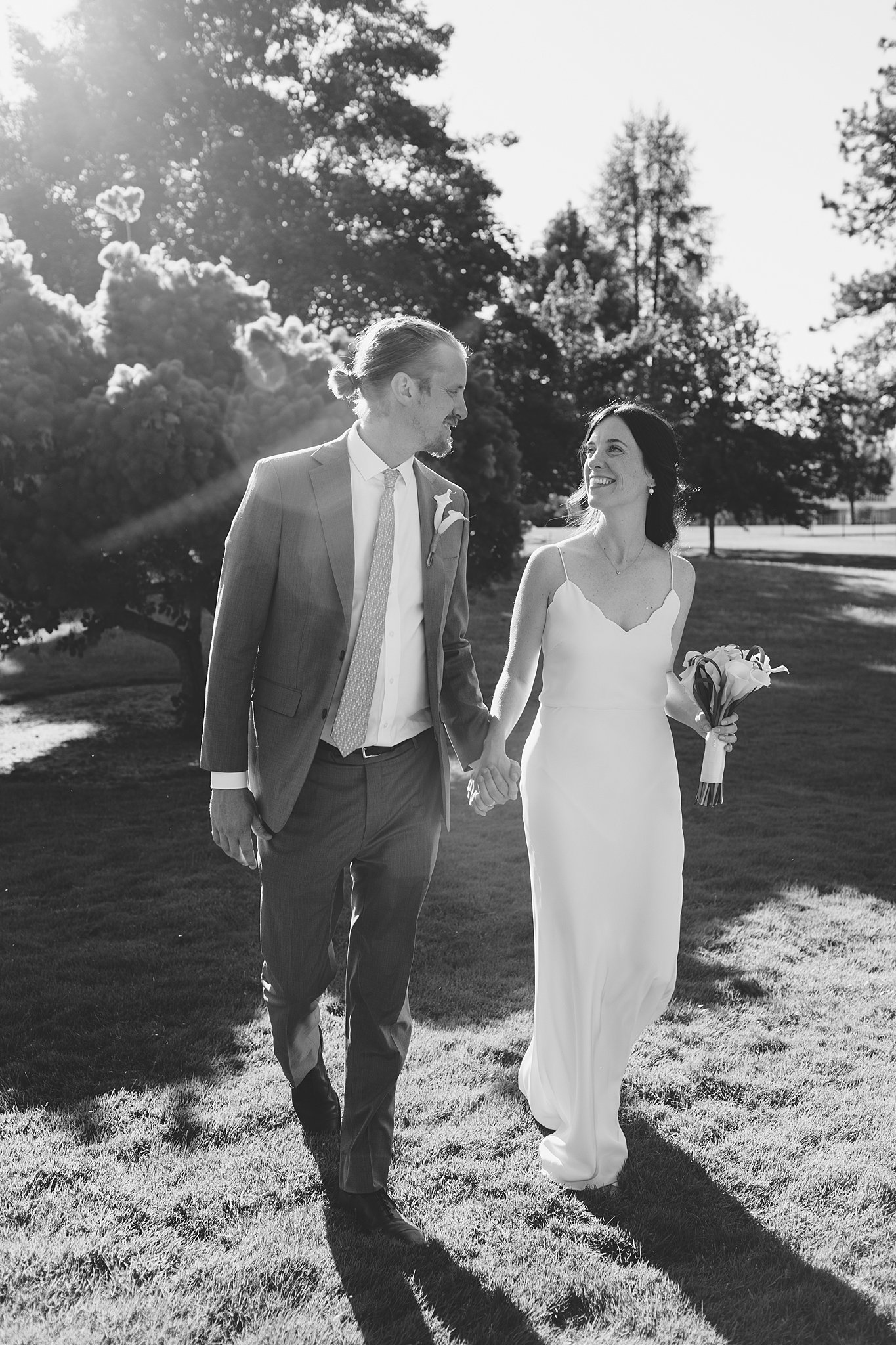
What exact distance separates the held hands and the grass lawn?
1.28m

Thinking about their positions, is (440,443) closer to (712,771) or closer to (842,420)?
(712,771)

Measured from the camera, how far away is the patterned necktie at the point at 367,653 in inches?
132

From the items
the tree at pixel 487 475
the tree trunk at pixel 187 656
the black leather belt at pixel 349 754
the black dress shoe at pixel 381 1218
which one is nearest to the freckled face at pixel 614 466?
the black leather belt at pixel 349 754

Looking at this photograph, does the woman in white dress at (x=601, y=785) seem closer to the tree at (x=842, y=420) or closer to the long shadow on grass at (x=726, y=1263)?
the long shadow on grass at (x=726, y=1263)

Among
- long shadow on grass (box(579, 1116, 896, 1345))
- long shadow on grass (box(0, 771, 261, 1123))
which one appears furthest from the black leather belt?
long shadow on grass (box(0, 771, 261, 1123))

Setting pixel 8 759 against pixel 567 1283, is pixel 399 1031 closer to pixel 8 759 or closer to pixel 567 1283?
pixel 567 1283

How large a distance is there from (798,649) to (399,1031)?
15.5m

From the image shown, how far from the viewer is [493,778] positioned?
143 inches


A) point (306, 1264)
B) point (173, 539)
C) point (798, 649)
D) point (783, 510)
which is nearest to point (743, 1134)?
point (306, 1264)

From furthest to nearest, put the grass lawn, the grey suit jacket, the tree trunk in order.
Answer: the tree trunk → the grey suit jacket → the grass lawn

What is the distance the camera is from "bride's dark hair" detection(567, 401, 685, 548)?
399cm

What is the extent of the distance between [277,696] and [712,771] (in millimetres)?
1790

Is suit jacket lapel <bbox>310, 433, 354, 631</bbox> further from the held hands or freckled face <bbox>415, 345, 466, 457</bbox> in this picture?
the held hands


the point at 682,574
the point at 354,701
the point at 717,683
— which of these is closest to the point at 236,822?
the point at 354,701
